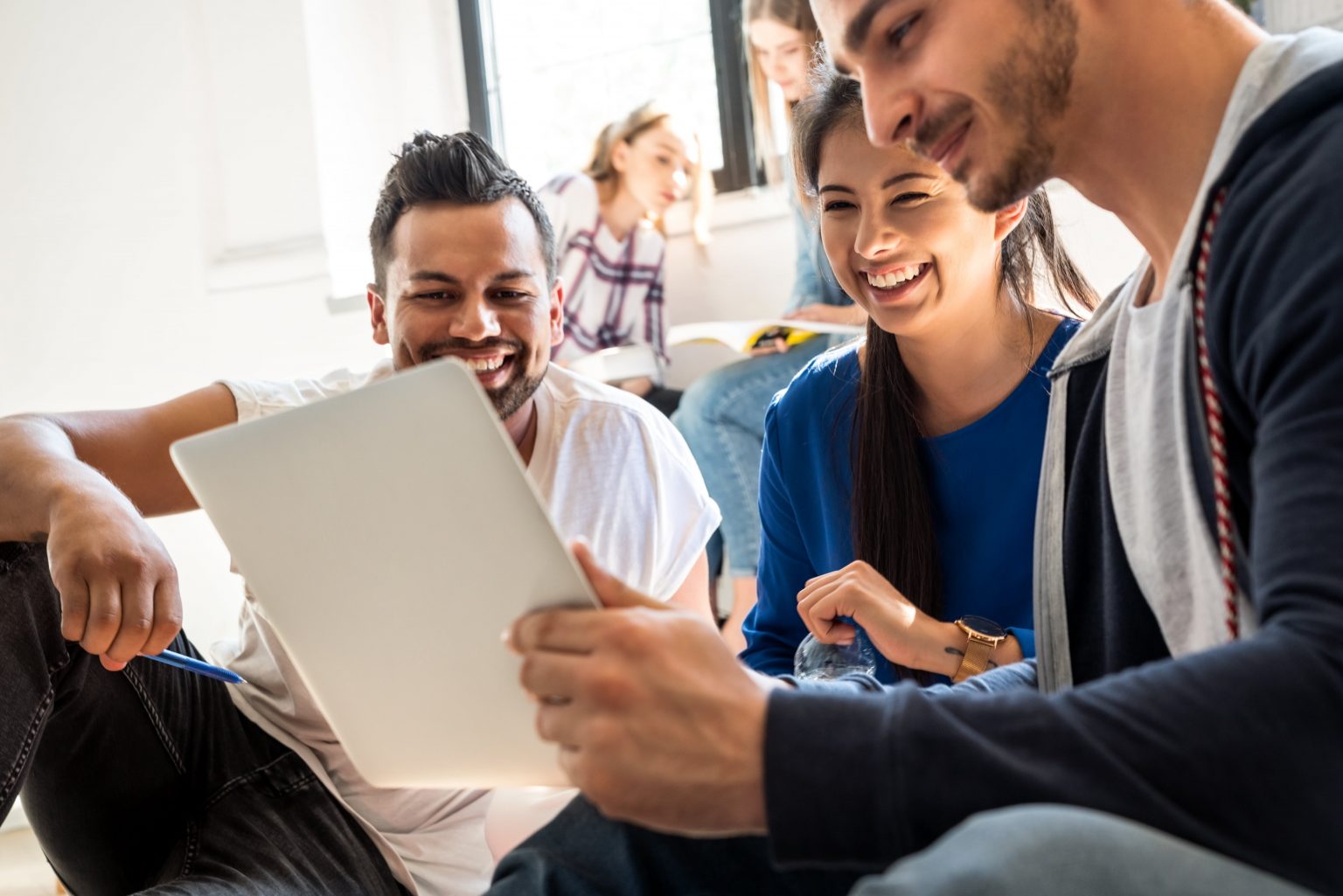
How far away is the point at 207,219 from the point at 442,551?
2798 millimetres

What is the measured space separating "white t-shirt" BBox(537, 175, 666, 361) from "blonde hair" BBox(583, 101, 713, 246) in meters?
0.11

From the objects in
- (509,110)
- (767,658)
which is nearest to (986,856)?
(767,658)

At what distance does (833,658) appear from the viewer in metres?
1.25

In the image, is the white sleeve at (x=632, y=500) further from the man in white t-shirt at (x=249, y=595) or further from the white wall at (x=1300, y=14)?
the white wall at (x=1300, y=14)

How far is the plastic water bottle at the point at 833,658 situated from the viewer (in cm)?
123

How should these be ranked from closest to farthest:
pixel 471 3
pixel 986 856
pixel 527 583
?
1. pixel 986 856
2. pixel 527 583
3. pixel 471 3

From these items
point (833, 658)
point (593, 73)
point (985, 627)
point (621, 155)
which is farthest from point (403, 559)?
point (593, 73)

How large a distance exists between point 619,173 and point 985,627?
2104 mm

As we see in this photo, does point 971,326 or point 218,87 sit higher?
point 218,87

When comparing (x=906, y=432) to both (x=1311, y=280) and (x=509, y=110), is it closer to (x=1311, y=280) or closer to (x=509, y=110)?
(x=1311, y=280)

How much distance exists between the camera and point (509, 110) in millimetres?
3547

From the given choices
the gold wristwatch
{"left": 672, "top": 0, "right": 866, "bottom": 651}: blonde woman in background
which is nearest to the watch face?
the gold wristwatch

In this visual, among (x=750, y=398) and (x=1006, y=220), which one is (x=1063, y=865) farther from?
(x=750, y=398)

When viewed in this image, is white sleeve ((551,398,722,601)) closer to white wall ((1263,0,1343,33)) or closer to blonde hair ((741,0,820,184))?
blonde hair ((741,0,820,184))
